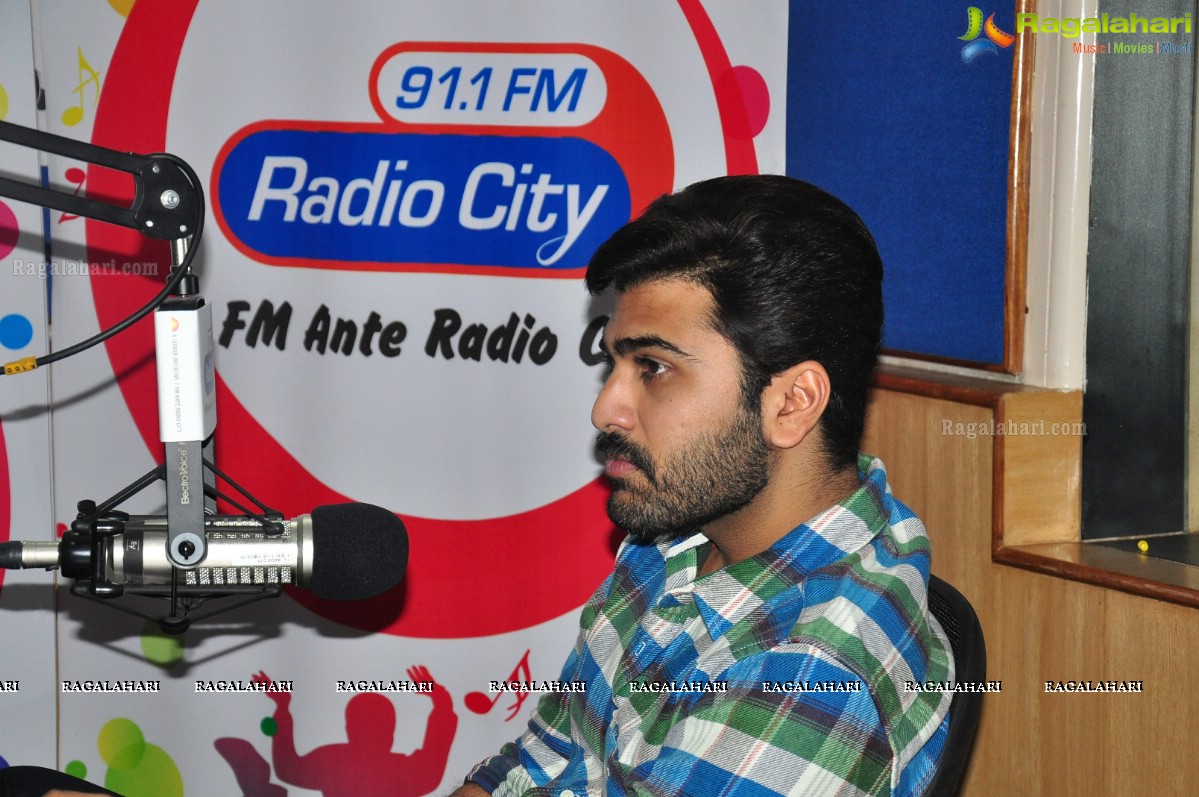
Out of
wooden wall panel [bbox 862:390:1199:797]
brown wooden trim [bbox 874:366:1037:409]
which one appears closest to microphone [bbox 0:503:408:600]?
wooden wall panel [bbox 862:390:1199:797]

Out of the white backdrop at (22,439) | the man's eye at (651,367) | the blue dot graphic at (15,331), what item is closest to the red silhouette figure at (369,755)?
the white backdrop at (22,439)

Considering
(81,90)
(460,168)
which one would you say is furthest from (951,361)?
(81,90)

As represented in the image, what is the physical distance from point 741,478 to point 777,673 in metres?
0.30

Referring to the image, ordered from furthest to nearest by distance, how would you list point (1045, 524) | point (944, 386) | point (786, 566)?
point (944, 386), point (1045, 524), point (786, 566)

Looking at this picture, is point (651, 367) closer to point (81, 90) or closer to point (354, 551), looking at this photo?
point (354, 551)

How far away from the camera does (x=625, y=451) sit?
140 centimetres

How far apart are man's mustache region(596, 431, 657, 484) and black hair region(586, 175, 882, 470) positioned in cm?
15

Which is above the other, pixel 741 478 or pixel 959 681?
pixel 741 478

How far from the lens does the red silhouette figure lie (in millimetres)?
2346

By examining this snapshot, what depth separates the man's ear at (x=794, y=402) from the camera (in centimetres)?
132

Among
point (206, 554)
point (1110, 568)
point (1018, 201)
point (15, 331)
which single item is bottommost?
point (1110, 568)

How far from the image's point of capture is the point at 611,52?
2.23m

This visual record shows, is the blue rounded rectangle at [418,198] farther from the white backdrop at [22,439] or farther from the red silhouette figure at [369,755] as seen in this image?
the red silhouette figure at [369,755]

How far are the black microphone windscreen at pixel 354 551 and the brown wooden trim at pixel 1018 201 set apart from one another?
1.04 meters
